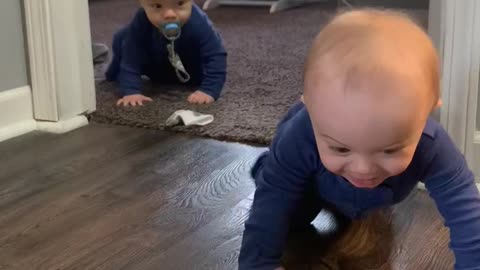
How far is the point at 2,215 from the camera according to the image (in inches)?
48.3

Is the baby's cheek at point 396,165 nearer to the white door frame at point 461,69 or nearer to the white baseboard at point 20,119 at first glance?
the white door frame at point 461,69

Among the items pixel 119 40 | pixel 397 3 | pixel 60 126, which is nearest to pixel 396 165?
pixel 60 126

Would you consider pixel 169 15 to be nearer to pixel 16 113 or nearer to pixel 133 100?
pixel 133 100

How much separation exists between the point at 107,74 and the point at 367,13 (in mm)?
1340

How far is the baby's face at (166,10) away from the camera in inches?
73.7

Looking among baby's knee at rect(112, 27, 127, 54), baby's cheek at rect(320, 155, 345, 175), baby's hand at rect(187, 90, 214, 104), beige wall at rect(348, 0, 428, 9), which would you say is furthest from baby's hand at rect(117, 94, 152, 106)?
beige wall at rect(348, 0, 428, 9)

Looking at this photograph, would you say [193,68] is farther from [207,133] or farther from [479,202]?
[479,202]

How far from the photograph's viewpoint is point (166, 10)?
73.5 inches

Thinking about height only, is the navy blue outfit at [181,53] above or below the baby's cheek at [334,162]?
below

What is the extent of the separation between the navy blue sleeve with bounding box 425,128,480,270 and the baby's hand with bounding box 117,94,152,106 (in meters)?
1.05

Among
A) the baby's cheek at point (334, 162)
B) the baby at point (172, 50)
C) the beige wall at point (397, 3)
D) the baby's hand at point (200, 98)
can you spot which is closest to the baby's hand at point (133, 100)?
the baby at point (172, 50)

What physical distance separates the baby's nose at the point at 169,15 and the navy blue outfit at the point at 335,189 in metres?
0.89

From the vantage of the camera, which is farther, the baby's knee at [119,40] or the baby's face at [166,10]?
the baby's knee at [119,40]

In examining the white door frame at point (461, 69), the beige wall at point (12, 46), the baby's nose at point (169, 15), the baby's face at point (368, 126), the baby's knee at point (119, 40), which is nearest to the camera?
the baby's face at point (368, 126)
